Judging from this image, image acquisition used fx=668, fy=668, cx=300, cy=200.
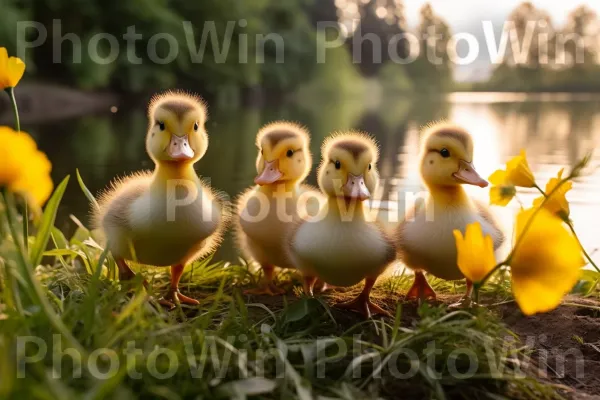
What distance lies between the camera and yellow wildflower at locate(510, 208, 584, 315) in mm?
1137

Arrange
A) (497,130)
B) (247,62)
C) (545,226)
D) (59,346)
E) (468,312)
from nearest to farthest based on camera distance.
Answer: (59,346) → (545,226) → (468,312) → (497,130) → (247,62)

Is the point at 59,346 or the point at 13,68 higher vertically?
the point at 13,68

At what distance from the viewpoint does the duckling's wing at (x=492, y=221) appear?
5.23ft

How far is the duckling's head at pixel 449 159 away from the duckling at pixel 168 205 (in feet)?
1.75

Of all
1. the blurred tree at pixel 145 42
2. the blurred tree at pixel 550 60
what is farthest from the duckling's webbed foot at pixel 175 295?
the blurred tree at pixel 550 60

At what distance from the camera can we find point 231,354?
1157mm

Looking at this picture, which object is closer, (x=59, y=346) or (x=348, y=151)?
(x=59, y=346)

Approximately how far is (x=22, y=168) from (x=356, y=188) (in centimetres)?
71

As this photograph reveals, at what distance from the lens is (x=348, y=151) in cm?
148

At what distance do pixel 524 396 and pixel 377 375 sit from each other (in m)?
0.27

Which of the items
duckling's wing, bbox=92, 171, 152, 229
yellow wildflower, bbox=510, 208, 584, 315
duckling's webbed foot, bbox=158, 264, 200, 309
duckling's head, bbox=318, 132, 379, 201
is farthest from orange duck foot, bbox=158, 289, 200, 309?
yellow wildflower, bbox=510, 208, 584, 315

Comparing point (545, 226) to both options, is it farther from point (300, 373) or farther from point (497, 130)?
point (497, 130)

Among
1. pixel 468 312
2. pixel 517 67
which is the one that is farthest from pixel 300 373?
pixel 517 67

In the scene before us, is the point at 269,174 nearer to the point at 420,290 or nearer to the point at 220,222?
the point at 220,222
